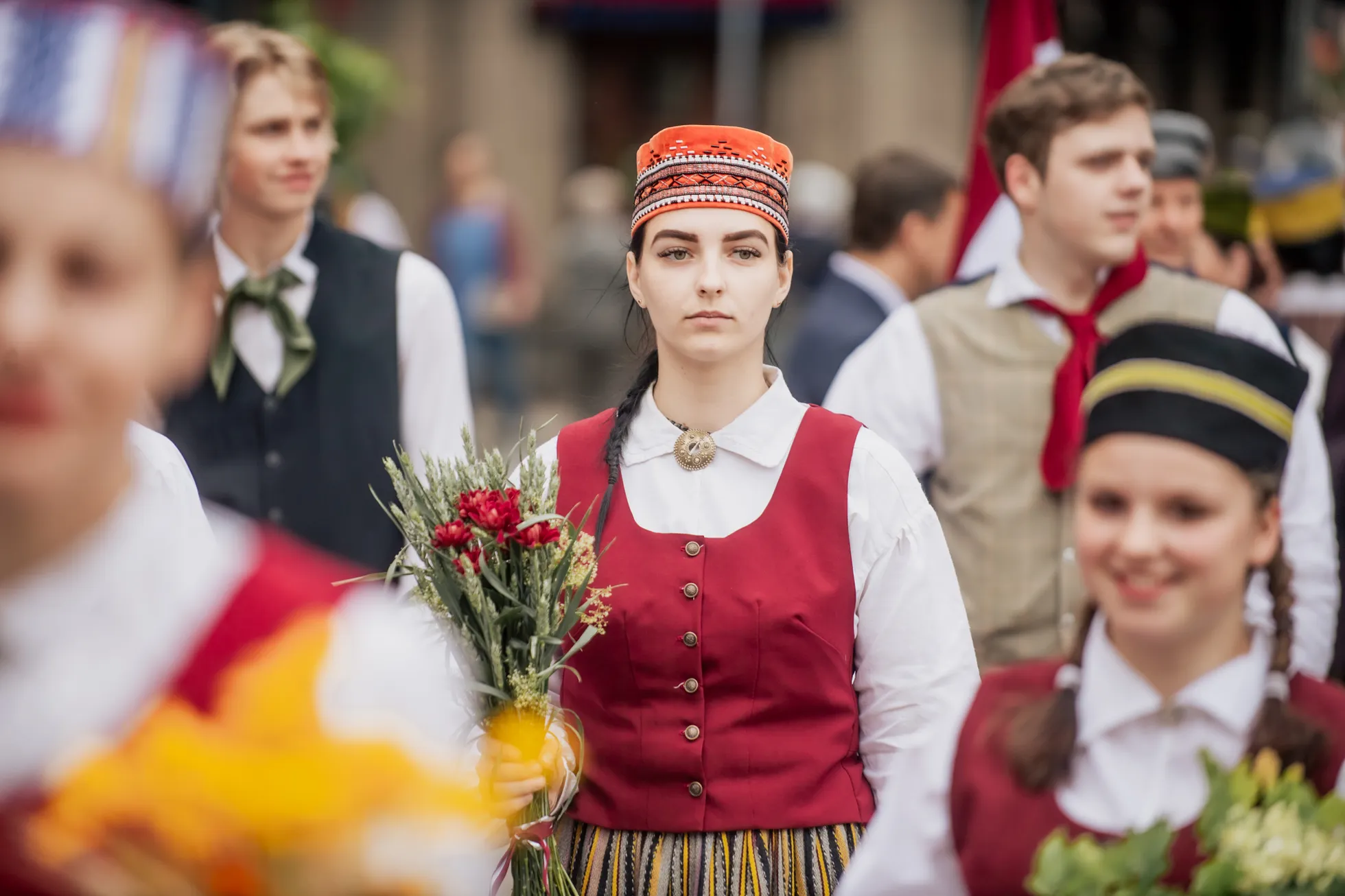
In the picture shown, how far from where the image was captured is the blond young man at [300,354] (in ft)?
14.5

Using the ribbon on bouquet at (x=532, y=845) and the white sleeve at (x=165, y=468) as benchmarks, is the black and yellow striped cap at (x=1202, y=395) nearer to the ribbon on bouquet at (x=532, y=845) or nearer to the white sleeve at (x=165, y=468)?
the ribbon on bouquet at (x=532, y=845)

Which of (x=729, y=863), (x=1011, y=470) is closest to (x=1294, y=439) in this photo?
(x=1011, y=470)

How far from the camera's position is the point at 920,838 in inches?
87.4

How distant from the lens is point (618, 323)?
650 inches

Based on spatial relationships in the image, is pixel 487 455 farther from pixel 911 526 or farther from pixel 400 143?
pixel 400 143

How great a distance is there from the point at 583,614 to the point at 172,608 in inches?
56.6

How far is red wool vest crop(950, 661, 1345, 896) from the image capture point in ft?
6.81

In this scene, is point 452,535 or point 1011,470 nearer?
point 452,535

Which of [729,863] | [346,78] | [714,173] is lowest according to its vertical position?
[729,863]

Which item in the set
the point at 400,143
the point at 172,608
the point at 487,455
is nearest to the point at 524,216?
the point at 400,143

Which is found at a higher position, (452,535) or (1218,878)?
(452,535)

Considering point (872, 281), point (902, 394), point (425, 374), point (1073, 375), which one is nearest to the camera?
point (1073, 375)

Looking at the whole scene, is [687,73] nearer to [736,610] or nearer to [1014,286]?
[1014,286]

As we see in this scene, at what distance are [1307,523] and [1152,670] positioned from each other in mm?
2315
